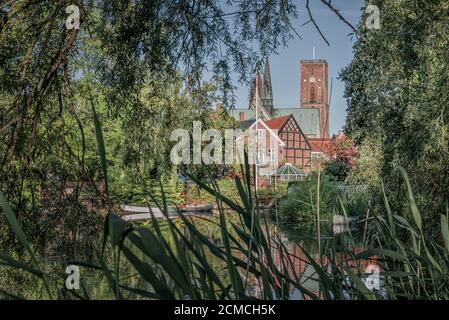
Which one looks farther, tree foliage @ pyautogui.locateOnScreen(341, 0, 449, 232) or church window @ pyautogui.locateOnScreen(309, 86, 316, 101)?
church window @ pyautogui.locateOnScreen(309, 86, 316, 101)

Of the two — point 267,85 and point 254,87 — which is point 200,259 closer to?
point 267,85

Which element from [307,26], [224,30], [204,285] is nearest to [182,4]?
[224,30]

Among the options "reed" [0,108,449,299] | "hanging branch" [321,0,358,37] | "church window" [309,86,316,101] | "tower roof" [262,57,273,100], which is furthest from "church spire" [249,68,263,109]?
"church window" [309,86,316,101]

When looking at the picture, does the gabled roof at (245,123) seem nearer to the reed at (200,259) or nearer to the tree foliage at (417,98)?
the tree foliage at (417,98)

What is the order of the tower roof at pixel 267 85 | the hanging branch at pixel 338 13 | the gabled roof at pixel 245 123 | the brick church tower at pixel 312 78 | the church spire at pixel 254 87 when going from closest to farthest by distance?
the hanging branch at pixel 338 13 < the tower roof at pixel 267 85 < the church spire at pixel 254 87 < the gabled roof at pixel 245 123 < the brick church tower at pixel 312 78

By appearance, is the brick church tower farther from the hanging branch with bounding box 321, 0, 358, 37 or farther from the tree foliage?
the hanging branch with bounding box 321, 0, 358, 37

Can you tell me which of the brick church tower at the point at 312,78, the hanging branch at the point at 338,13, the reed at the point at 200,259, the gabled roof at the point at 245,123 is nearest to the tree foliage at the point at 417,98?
the hanging branch at the point at 338,13

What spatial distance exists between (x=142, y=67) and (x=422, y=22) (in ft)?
5.79

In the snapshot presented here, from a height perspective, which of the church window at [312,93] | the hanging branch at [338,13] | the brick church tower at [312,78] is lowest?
the hanging branch at [338,13]

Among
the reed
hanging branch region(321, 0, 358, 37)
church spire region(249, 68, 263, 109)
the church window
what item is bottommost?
the reed

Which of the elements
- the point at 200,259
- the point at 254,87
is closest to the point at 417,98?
the point at 254,87

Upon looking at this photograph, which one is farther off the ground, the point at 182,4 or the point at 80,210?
the point at 182,4
